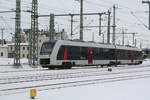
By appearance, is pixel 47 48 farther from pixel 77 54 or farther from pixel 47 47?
pixel 77 54

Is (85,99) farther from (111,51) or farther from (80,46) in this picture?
(111,51)

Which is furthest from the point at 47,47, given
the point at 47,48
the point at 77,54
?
the point at 77,54

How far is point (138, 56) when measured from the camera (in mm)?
53844

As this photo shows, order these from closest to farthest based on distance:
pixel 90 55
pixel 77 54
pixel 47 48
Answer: pixel 47 48, pixel 77 54, pixel 90 55

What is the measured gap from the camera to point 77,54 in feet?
122

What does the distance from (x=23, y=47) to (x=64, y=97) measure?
11392 centimetres

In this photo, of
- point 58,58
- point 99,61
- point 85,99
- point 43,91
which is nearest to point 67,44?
point 58,58

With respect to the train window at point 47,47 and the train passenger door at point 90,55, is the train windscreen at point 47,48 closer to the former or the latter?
the train window at point 47,47

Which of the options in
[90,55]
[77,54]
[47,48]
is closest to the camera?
[47,48]

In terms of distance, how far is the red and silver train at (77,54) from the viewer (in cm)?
3478

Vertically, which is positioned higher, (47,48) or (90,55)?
(47,48)

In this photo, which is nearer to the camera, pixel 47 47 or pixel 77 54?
pixel 47 47

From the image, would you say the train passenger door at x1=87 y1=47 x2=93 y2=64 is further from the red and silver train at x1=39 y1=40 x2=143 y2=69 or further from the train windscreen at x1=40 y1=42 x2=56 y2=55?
the train windscreen at x1=40 y1=42 x2=56 y2=55

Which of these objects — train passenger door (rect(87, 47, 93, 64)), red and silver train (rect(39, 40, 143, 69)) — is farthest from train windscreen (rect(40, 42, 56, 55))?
train passenger door (rect(87, 47, 93, 64))
